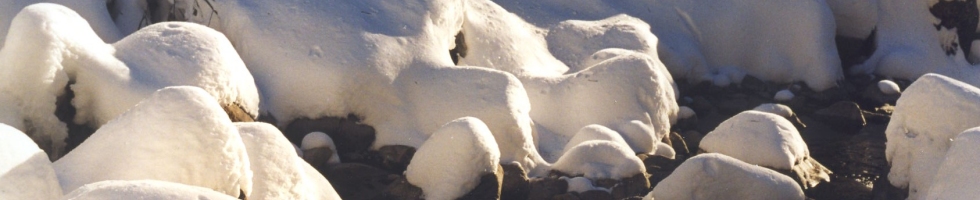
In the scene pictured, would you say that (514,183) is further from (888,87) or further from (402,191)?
(888,87)

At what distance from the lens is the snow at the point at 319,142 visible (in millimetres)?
8359

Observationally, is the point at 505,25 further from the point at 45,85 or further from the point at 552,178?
the point at 45,85

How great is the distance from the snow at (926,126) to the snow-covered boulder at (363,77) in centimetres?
267

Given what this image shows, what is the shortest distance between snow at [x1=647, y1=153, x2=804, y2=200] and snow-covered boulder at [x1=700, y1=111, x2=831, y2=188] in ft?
4.31

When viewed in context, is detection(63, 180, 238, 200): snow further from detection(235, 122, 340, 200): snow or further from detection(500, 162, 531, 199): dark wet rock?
detection(500, 162, 531, 199): dark wet rock

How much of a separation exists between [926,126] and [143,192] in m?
5.97

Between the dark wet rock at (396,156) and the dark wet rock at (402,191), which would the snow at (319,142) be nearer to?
the dark wet rock at (396,156)

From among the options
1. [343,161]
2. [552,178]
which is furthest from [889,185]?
[343,161]

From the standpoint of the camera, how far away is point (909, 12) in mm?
16750

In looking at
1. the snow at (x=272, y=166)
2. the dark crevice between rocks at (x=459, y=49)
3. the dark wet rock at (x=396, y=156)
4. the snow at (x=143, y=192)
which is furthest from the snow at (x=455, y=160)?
the snow at (x=143, y=192)

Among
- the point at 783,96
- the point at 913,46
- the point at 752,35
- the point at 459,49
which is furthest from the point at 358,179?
the point at 913,46

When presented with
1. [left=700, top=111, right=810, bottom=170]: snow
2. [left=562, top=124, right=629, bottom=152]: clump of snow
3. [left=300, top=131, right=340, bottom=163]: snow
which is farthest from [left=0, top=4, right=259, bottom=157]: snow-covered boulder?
[left=700, top=111, right=810, bottom=170]: snow

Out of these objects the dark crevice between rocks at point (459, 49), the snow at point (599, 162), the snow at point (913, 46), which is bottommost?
the snow at point (913, 46)

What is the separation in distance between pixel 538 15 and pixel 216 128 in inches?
339
